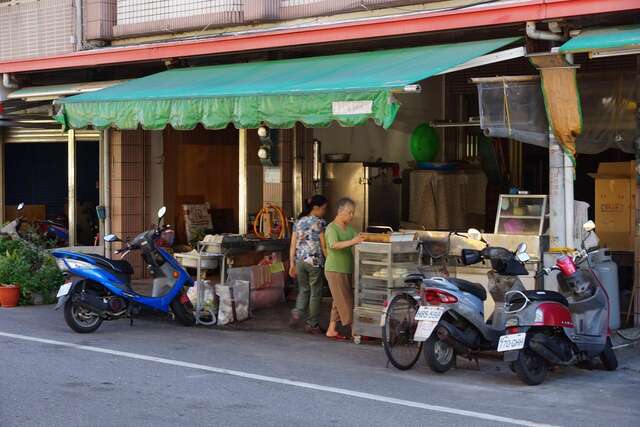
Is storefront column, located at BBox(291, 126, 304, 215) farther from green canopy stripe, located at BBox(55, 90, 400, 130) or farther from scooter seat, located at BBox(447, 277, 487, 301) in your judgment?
scooter seat, located at BBox(447, 277, 487, 301)

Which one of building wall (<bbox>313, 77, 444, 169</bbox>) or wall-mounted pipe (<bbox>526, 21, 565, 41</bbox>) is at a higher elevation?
wall-mounted pipe (<bbox>526, 21, 565, 41</bbox>)

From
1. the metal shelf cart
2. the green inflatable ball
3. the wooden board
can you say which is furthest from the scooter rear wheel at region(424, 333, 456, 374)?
the wooden board

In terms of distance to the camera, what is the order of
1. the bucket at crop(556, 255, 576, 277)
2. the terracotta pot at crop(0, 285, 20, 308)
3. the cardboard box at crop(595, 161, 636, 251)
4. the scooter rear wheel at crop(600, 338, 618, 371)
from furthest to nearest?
the terracotta pot at crop(0, 285, 20, 308) → the cardboard box at crop(595, 161, 636, 251) → the scooter rear wheel at crop(600, 338, 618, 371) → the bucket at crop(556, 255, 576, 277)

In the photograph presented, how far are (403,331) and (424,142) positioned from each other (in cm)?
558

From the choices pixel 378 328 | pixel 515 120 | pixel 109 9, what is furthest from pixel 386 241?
pixel 109 9

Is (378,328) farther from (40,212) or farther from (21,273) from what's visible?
(40,212)

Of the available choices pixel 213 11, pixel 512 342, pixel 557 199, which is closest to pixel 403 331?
pixel 512 342

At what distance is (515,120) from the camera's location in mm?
10844

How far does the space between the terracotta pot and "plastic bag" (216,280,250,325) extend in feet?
11.8

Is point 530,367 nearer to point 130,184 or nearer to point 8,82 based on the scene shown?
point 130,184

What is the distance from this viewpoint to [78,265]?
38.0 ft

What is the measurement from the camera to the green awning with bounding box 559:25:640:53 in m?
9.32

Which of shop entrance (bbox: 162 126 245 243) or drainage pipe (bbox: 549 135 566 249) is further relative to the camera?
shop entrance (bbox: 162 126 245 243)

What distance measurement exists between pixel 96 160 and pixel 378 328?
1138 cm
